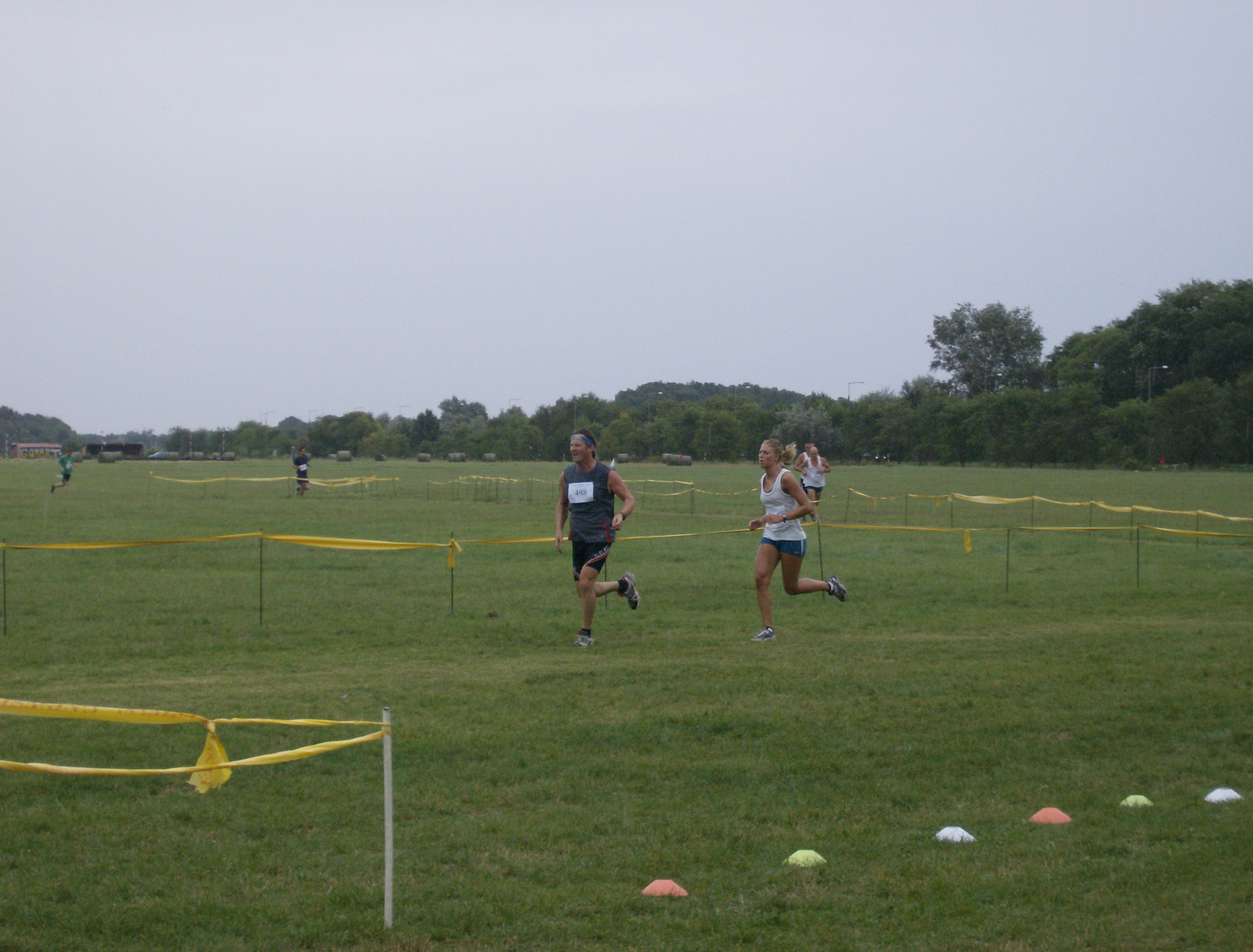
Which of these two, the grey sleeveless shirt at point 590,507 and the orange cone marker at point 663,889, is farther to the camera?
the grey sleeveless shirt at point 590,507

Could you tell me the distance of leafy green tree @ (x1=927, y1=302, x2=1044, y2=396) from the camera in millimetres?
114500

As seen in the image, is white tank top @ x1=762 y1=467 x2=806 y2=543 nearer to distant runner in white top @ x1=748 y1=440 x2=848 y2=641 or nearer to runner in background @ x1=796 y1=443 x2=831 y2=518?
distant runner in white top @ x1=748 y1=440 x2=848 y2=641

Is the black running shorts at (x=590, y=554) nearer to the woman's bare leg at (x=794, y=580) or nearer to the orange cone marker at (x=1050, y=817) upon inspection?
the woman's bare leg at (x=794, y=580)

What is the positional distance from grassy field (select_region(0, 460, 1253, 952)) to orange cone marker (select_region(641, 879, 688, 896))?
66 millimetres

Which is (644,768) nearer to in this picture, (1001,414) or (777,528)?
(777,528)

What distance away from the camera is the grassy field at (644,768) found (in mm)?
4578

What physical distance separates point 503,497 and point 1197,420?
5365 cm

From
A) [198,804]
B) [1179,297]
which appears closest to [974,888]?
[198,804]

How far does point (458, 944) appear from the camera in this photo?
431 centimetres

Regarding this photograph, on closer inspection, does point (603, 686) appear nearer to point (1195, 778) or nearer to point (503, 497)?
point (1195, 778)

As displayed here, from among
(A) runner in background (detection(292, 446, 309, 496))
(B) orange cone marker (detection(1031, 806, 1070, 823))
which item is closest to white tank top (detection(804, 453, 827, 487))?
(B) orange cone marker (detection(1031, 806, 1070, 823))

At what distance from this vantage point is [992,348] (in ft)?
379

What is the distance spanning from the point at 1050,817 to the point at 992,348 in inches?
4588

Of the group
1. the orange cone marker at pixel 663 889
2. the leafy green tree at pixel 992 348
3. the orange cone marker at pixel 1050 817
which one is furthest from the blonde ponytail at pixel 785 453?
the leafy green tree at pixel 992 348
